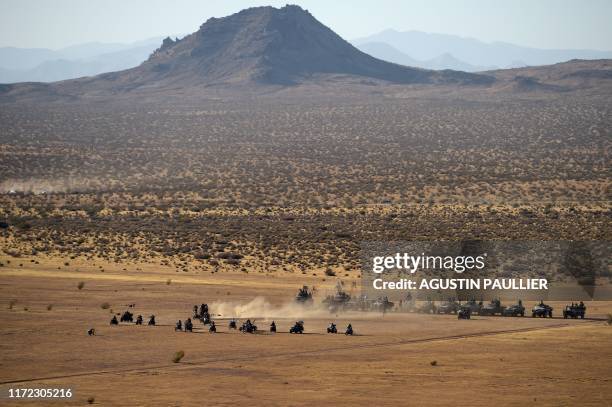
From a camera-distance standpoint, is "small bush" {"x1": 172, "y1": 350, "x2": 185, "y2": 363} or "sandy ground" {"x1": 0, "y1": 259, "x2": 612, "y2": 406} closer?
"sandy ground" {"x1": 0, "y1": 259, "x2": 612, "y2": 406}

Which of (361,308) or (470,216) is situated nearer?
(361,308)

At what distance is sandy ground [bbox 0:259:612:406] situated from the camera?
29.2 metres

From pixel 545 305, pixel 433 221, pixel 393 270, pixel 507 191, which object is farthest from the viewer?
pixel 507 191

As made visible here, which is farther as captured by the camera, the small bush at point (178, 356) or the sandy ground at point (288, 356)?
the small bush at point (178, 356)

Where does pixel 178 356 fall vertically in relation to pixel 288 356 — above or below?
above

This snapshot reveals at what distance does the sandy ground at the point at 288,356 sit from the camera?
29250 mm

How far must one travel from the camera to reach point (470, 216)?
73312mm

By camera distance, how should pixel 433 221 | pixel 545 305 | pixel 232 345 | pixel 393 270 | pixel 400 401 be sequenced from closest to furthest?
pixel 400 401, pixel 232 345, pixel 545 305, pixel 393 270, pixel 433 221

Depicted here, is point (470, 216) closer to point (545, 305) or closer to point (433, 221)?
point (433, 221)

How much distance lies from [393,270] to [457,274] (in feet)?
17.7

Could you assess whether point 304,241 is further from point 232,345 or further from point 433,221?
point 232,345

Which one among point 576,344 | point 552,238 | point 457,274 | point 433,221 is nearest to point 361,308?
point 457,274

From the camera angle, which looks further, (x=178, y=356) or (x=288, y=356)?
(x=288, y=356)

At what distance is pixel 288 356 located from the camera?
34.5 meters
